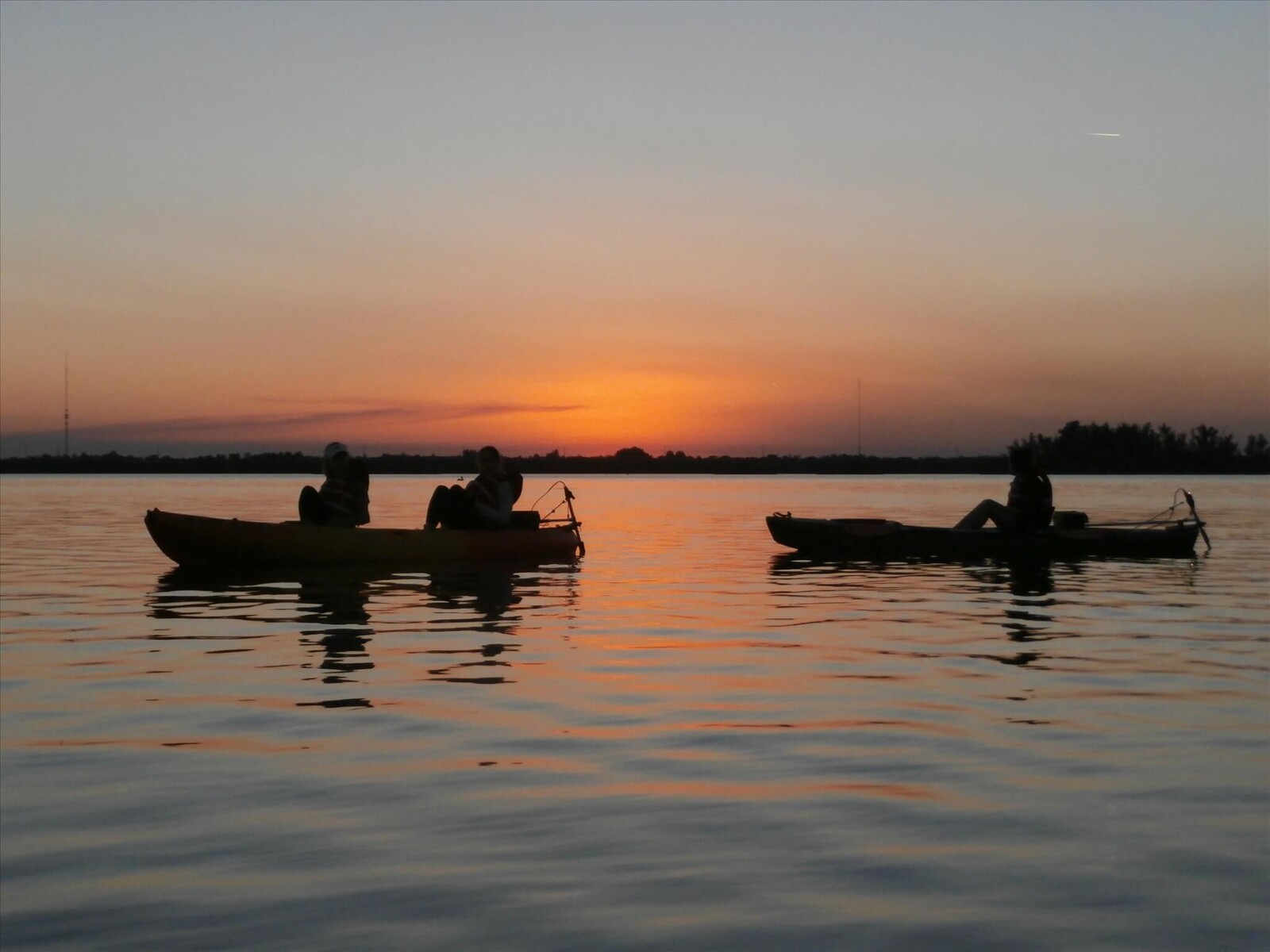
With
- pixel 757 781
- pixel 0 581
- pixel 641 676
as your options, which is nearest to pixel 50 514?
pixel 0 581

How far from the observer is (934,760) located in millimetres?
7918

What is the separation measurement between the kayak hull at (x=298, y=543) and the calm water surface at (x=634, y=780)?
4625mm

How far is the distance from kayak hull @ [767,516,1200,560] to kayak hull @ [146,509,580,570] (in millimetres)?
6968

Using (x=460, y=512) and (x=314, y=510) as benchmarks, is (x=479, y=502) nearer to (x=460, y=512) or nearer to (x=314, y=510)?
(x=460, y=512)

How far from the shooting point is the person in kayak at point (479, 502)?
22797 millimetres

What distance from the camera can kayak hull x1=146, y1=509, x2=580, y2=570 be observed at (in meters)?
21.3

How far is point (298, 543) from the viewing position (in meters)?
21.3

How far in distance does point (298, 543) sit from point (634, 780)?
49.3ft

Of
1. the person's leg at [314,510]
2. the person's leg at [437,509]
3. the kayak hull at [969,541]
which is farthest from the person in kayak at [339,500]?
the kayak hull at [969,541]

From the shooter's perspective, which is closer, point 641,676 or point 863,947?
point 863,947

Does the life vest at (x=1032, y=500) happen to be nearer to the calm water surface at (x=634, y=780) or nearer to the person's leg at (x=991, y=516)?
the person's leg at (x=991, y=516)

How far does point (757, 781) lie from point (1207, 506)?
60.6m

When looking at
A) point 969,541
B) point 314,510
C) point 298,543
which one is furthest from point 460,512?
point 969,541

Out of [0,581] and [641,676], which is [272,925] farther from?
[0,581]
